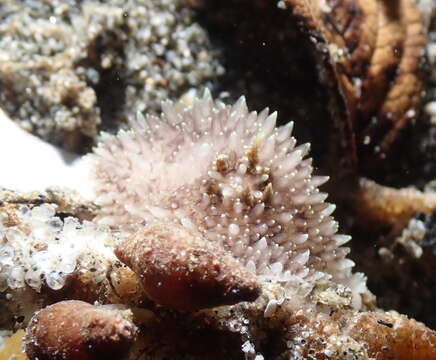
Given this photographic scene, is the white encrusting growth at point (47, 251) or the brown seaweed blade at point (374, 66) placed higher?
the brown seaweed blade at point (374, 66)

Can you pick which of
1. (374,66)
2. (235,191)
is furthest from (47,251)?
(374,66)

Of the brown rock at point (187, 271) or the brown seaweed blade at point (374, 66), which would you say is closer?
the brown rock at point (187, 271)

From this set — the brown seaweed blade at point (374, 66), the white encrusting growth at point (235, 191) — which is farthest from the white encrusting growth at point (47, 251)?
the brown seaweed blade at point (374, 66)

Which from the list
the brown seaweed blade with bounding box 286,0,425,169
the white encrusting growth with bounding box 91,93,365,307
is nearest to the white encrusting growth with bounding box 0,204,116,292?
the white encrusting growth with bounding box 91,93,365,307

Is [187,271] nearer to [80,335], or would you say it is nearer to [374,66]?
[80,335]

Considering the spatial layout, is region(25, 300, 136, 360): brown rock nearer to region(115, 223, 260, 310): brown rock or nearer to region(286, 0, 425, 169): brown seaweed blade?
region(115, 223, 260, 310): brown rock

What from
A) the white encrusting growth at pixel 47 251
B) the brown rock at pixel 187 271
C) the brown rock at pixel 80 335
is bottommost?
the white encrusting growth at pixel 47 251

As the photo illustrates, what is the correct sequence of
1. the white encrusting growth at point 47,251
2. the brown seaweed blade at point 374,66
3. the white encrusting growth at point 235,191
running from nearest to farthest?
1. the white encrusting growth at point 47,251
2. the white encrusting growth at point 235,191
3. the brown seaweed blade at point 374,66

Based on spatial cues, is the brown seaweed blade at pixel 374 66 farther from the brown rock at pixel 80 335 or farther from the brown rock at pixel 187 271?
the brown rock at pixel 80 335
